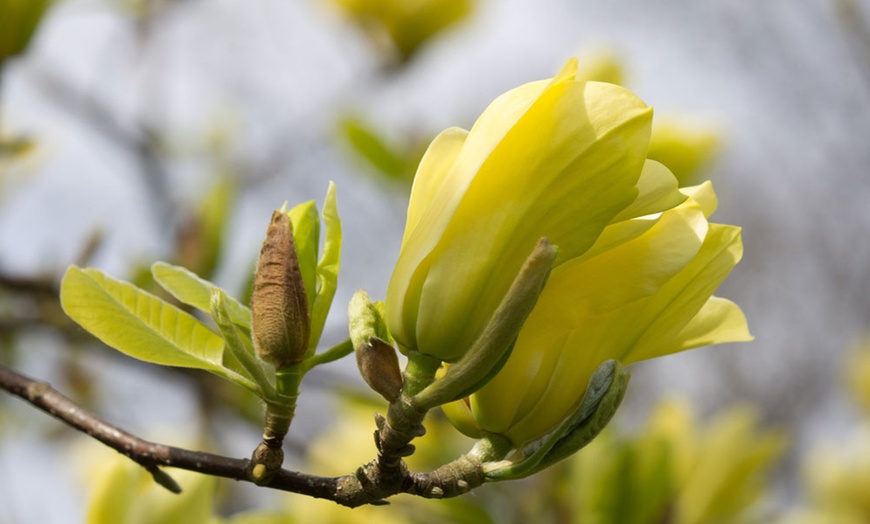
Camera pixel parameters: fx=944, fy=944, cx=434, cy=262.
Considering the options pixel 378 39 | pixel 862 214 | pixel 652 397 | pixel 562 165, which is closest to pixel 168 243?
pixel 378 39

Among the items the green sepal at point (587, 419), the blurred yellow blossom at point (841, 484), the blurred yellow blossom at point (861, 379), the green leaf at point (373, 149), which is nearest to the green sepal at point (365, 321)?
the green sepal at point (587, 419)

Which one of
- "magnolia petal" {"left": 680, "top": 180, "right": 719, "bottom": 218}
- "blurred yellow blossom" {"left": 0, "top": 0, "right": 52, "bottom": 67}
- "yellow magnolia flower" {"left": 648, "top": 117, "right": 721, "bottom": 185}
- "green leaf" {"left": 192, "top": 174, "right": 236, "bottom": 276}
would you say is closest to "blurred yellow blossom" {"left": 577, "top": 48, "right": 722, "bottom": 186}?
"yellow magnolia flower" {"left": 648, "top": 117, "right": 721, "bottom": 185}

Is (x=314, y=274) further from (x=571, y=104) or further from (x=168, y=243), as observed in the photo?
(x=168, y=243)

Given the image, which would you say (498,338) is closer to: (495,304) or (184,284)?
(495,304)

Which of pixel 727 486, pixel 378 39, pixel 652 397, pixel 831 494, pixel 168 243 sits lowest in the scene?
pixel 727 486

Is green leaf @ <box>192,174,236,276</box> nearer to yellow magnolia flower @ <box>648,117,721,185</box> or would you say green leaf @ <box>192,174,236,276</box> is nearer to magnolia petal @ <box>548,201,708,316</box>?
yellow magnolia flower @ <box>648,117,721,185</box>
